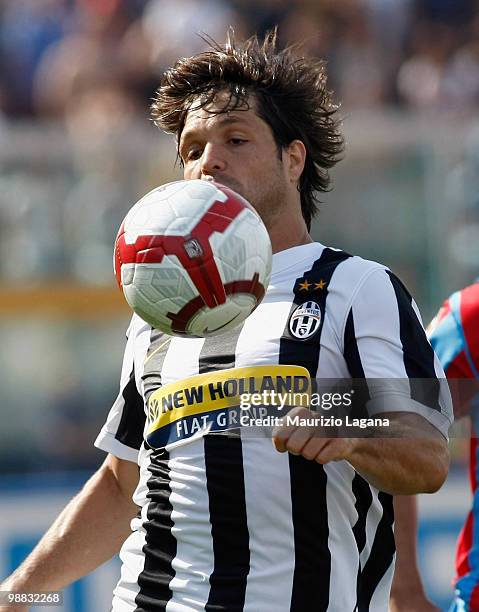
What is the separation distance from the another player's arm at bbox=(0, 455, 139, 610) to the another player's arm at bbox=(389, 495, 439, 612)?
35.7 inches

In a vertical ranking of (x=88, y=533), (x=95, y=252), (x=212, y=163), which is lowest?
(x=88, y=533)

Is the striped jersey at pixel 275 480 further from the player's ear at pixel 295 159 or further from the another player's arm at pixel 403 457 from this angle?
the player's ear at pixel 295 159

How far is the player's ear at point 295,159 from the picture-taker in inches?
162

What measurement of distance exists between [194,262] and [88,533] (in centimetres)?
127

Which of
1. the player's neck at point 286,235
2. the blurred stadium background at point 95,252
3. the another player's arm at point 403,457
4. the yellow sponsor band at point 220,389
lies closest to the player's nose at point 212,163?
the player's neck at point 286,235

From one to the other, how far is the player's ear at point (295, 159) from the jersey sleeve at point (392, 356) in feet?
2.19

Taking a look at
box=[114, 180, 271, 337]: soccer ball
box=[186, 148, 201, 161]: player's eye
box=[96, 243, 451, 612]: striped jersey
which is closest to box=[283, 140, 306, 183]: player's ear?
box=[186, 148, 201, 161]: player's eye

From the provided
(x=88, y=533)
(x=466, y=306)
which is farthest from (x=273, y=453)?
(x=466, y=306)

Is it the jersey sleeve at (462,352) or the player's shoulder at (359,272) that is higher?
the player's shoulder at (359,272)

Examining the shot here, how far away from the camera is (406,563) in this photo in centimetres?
432

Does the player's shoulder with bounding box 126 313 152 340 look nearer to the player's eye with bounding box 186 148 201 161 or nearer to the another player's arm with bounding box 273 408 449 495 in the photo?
the player's eye with bounding box 186 148 201 161

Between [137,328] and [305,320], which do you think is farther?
[137,328]

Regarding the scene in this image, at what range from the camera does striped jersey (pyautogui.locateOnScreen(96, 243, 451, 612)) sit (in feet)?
11.4

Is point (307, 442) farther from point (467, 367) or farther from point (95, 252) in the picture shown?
point (95, 252)
